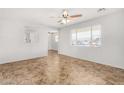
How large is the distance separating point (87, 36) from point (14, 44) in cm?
395

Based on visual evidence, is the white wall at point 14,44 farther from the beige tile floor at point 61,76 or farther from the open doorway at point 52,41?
the open doorway at point 52,41

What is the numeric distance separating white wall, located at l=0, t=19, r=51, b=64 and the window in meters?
2.61

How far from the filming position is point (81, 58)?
5961 millimetres

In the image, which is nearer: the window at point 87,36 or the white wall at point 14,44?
the white wall at point 14,44

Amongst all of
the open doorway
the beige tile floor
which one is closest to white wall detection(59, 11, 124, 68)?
the beige tile floor

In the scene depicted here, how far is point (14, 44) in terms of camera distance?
520 cm

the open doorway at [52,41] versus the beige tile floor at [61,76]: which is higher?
the open doorway at [52,41]

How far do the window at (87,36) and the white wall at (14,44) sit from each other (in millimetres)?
2613

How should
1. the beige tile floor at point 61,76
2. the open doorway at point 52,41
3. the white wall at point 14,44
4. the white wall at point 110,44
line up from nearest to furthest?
1. the beige tile floor at point 61,76
2. the white wall at point 110,44
3. the white wall at point 14,44
4. the open doorway at point 52,41

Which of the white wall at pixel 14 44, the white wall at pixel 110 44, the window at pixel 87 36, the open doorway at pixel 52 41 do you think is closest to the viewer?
the white wall at pixel 110 44

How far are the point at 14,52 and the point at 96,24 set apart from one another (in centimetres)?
442

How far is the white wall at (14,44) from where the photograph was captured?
4.73 metres

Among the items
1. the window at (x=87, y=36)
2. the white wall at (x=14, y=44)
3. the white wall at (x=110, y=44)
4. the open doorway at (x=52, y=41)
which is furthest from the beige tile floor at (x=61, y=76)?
the open doorway at (x=52, y=41)
